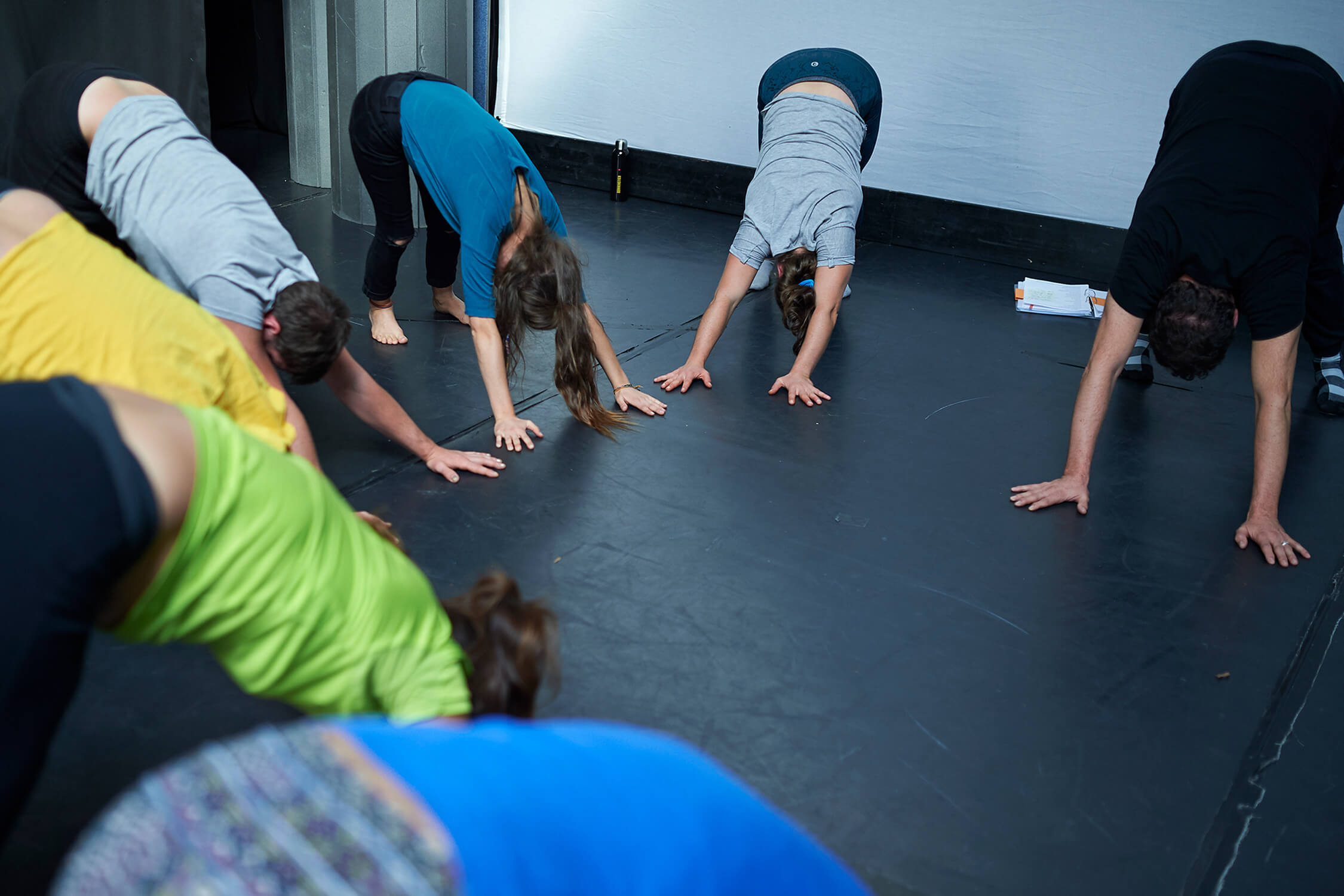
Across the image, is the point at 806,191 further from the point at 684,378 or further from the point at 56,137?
the point at 56,137

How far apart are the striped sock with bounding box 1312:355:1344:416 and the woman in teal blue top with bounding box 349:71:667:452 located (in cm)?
222

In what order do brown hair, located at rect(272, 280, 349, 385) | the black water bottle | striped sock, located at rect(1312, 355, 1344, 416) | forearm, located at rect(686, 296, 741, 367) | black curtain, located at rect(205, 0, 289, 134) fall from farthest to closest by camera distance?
black curtain, located at rect(205, 0, 289, 134)
the black water bottle
striped sock, located at rect(1312, 355, 1344, 416)
forearm, located at rect(686, 296, 741, 367)
brown hair, located at rect(272, 280, 349, 385)

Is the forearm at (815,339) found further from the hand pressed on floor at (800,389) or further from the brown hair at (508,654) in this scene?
the brown hair at (508,654)

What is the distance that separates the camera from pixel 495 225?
260 centimetres

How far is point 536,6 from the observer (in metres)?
5.75

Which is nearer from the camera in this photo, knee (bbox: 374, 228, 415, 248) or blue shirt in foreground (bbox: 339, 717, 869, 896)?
blue shirt in foreground (bbox: 339, 717, 869, 896)

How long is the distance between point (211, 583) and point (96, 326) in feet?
2.42

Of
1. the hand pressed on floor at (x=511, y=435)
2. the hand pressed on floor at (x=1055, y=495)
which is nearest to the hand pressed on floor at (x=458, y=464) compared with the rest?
the hand pressed on floor at (x=511, y=435)

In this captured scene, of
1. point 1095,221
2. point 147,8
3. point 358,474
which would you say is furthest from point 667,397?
point 147,8

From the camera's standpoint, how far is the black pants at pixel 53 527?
0.89 meters

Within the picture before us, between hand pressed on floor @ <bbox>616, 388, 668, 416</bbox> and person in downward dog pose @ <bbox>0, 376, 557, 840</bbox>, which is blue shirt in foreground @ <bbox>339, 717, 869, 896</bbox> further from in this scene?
hand pressed on floor @ <bbox>616, 388, 668, 416</bbox>

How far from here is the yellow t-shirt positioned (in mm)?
1527

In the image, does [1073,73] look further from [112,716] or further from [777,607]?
[112,716]

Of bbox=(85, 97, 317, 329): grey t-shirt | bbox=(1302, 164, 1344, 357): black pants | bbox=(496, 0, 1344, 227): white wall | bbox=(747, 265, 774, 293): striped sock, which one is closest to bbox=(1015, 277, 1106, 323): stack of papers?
bbox=(496, 0, 1344, 227): white wall
